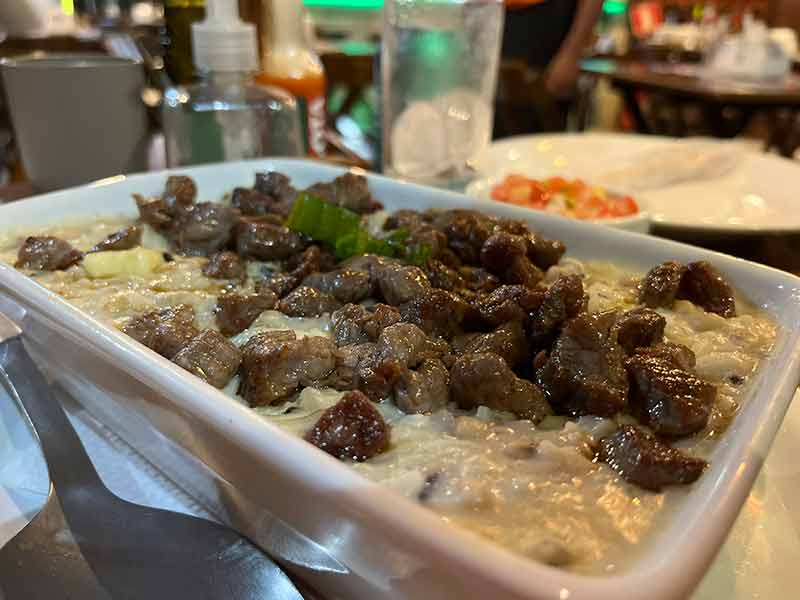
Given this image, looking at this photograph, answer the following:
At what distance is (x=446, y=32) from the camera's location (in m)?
2.03

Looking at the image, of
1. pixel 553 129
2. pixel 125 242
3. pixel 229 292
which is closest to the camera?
pixel 229 292

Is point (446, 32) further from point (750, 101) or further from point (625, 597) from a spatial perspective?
point (750, 101)

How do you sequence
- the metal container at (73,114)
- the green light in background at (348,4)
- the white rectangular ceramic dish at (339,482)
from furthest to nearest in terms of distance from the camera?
the green light in background at (348,4) → the metal container at (73,114) → the white rectangular ceramic dish at (339,482)

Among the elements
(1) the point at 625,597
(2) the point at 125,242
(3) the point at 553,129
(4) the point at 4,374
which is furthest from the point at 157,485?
(3) the point at 553,129

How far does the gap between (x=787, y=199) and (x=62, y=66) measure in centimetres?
197

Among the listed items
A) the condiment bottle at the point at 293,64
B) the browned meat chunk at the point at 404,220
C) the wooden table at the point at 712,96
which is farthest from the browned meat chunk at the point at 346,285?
the wooden table at the point at 712,96

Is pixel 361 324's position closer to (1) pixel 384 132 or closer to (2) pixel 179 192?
(2) pixel 179 192

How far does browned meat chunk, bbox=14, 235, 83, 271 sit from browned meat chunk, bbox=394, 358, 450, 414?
27.1 inches

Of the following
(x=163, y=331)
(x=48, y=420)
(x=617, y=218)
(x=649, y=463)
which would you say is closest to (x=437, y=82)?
(x=617, y=218)

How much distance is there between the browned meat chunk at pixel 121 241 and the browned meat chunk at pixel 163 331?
31 cm

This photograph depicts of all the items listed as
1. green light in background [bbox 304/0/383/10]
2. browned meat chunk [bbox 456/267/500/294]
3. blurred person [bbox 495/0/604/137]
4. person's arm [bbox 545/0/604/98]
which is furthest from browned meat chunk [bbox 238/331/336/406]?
green light in background [bbox 304/0/383/10]

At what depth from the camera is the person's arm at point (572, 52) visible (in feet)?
14.6

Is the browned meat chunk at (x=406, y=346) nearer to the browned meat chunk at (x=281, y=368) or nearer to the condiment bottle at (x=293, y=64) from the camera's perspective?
the browned meat chunk at (x=281, y=368)

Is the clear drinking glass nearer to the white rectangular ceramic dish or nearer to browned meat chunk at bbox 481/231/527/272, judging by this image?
browned meat chunk at bbox 481/231/527/272
